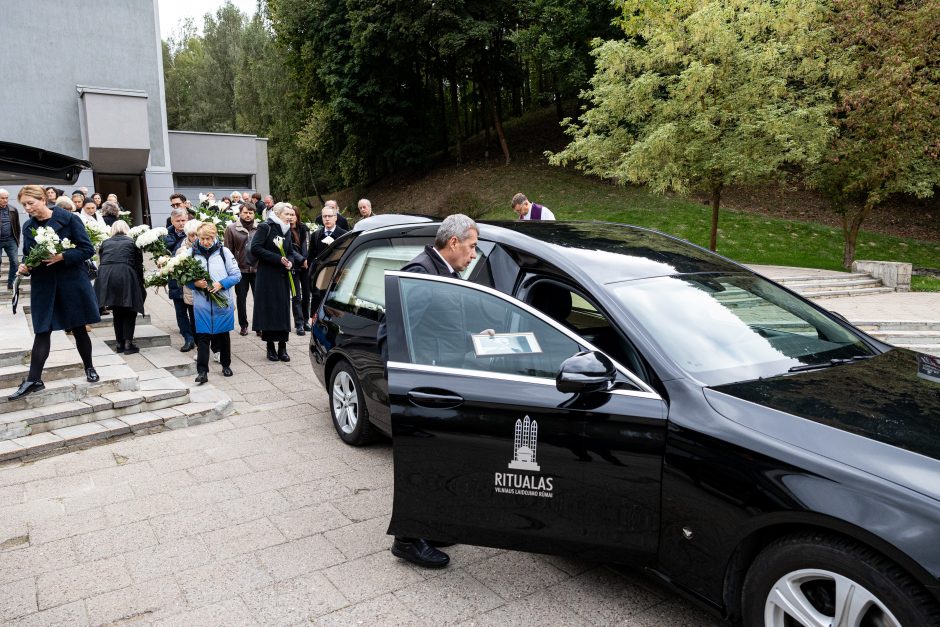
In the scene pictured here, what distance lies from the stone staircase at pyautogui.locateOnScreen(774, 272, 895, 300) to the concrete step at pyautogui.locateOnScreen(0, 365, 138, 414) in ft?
39.4

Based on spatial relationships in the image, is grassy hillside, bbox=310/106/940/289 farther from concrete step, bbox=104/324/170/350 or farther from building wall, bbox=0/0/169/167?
concrete step, bbox=104/324/170/350

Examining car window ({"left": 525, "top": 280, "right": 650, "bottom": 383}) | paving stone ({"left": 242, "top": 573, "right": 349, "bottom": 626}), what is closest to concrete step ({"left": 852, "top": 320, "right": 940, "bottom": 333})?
car window ({"left": 525, "top": 280, "right": 650, "bottom": 383})

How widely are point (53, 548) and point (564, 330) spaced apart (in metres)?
3.23


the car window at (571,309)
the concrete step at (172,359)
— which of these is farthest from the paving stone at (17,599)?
the concrete step at (172,359)

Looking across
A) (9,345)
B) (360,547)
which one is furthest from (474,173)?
(360,547)

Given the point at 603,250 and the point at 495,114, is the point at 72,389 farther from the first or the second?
the point at 495,114

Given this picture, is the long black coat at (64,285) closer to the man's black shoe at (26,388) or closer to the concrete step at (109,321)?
the man's black shoe at (26,388)

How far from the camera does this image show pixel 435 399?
3.15 m

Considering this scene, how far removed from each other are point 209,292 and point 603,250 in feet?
17.0

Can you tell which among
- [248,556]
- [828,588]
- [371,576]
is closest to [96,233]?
[248,556]

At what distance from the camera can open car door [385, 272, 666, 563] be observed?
9.26ft

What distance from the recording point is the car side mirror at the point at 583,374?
110 inches

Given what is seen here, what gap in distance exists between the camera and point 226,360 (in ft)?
25.8

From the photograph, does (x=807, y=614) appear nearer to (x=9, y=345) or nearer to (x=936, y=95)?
(x=9, y=345)
